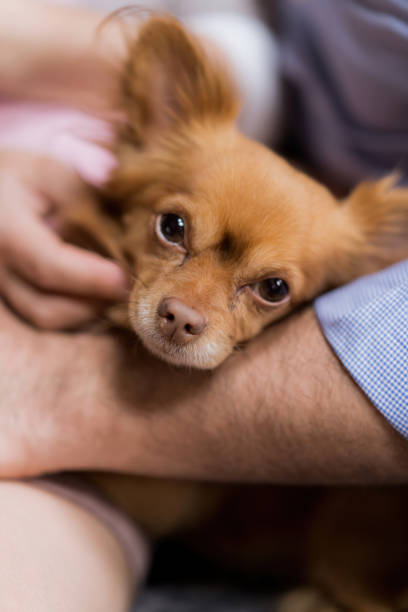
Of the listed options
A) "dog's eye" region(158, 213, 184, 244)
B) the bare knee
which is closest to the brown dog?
"dog's eye" region(158, 213, 184, 244)

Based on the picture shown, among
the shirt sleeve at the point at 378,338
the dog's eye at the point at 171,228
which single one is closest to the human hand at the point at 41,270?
the dog's eye at the point at 171,228

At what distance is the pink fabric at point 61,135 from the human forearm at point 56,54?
0.04 meters

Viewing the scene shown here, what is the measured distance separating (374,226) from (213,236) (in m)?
0.43

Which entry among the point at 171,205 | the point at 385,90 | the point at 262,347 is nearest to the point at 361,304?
the point at 262,347

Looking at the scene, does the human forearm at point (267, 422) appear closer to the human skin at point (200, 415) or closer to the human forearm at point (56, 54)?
the human skin at point (200, 415)

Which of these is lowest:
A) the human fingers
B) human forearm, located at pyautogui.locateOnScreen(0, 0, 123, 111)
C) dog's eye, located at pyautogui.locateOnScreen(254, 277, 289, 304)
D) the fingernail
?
the human fingers

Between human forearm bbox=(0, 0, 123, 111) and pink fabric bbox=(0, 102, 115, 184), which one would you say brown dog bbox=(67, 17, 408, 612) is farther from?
human forearm bbox=(0, 0, 123, 111)

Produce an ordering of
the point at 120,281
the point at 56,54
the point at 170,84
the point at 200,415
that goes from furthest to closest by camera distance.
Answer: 1. the point at 56,54
2. the point at 170,84
3. the point at 120,281
4. the point at 200,415

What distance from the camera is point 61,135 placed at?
4.71ft

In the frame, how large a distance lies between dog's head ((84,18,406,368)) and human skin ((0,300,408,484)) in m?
0.07

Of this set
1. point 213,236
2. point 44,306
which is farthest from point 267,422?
point 44,306

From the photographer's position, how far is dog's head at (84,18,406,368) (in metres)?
1.00

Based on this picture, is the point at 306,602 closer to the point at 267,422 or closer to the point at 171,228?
the point at 267,422

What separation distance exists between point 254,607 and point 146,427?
485 millimetres
